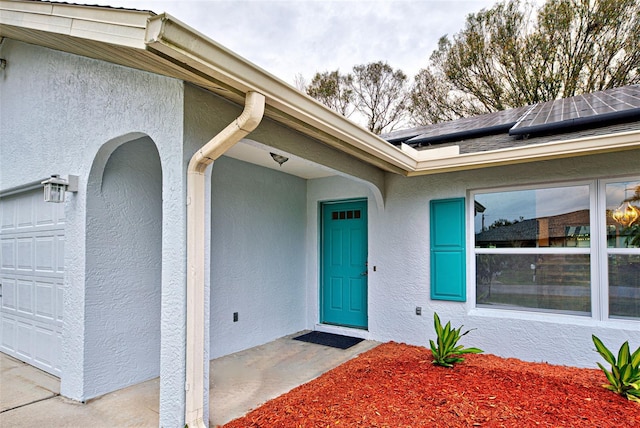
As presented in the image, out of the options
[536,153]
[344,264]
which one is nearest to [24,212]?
[344,264]

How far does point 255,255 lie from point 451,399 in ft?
11.1

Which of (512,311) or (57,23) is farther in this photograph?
(512,311)

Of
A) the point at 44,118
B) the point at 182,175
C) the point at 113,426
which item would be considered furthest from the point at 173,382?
the point at 44,118

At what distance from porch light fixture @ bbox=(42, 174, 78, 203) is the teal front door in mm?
3917

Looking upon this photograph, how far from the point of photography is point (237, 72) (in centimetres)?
245

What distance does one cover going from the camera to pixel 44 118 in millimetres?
4449

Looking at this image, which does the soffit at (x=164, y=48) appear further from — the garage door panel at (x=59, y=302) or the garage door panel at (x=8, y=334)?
the garage door panel at (x=8, y=334)

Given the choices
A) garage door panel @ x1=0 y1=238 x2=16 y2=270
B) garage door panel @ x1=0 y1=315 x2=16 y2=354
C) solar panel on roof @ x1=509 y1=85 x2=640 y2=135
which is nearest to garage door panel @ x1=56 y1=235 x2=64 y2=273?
garage door panel @ x1=0 y1=238 x2=16 y2=270

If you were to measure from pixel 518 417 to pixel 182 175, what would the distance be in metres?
3.35

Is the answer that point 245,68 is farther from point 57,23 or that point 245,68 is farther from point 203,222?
point 57,23

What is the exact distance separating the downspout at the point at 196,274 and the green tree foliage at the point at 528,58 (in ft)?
40.8

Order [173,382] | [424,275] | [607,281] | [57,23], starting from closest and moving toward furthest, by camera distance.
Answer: [57,23] → [173,382] → [607,281] → [424,275]

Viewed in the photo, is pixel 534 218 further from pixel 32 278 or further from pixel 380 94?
pixel 380 94

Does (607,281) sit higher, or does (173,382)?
(607,281)
